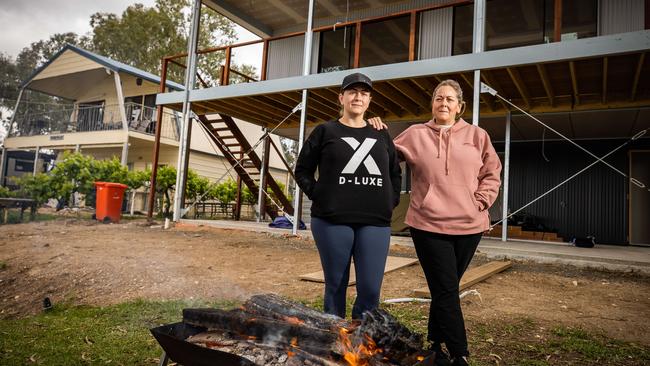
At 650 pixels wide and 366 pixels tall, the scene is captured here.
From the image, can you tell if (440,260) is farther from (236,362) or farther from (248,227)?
(248,227)

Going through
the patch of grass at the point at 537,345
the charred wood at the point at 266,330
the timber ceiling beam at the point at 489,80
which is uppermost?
the timber ceiling beam at the point at 489,80

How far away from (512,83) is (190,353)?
7710 millimetres

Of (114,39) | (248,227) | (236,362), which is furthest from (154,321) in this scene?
(114,39)

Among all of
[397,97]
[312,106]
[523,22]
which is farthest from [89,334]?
[523,22]

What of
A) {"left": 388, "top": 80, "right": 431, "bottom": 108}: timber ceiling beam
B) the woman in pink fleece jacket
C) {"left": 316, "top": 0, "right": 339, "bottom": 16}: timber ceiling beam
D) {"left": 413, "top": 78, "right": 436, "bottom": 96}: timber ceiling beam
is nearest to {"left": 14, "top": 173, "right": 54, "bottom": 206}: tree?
{"left": 316, "top": 0, "right": 339, "bottom": 16}: timber ceiling beam

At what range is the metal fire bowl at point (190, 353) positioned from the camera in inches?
63.9

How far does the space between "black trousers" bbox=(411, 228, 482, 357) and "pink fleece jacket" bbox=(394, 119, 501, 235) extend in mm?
62

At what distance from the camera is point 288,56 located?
11117 millimetres

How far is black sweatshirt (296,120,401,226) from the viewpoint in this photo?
7.22ft

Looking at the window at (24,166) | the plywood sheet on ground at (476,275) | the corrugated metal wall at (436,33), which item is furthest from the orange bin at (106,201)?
the window at (24,166)

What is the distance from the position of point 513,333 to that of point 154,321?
280 centimetres

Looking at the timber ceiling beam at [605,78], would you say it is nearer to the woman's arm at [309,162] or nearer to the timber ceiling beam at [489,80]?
the timber ceiling beam at [489,80]

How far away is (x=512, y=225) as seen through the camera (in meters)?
10.4

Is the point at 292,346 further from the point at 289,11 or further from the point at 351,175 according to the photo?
the point at 289,11
